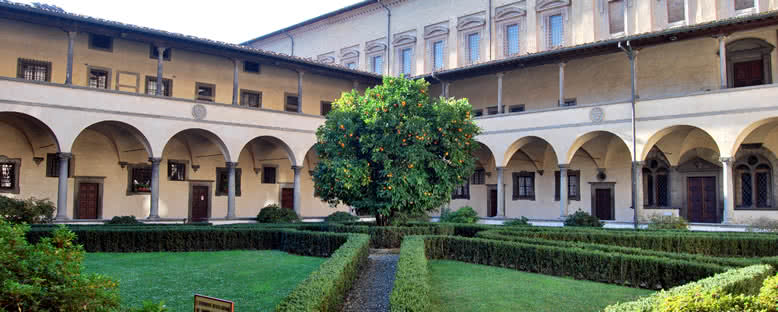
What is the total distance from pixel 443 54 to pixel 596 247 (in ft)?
68.0

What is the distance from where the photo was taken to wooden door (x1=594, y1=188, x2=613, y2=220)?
24938 mm

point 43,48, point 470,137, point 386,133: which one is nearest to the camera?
point 386,133

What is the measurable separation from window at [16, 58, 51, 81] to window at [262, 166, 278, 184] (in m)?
10.4

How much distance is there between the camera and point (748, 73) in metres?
20.9

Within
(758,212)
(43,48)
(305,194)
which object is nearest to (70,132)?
(43,48)

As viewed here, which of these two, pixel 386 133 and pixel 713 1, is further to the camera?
pixel 713 1

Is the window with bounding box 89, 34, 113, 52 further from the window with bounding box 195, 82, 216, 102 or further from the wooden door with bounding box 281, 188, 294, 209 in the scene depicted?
the wooden door with bounding box 281, 188, 294, 209

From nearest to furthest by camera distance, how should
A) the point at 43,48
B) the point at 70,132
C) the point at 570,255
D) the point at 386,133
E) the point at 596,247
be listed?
the point at 570,255
the point at 596,247
the point at 386,133
the point at 70,132
the point at 43,48

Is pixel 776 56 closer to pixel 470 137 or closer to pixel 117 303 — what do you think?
pixel 470 137

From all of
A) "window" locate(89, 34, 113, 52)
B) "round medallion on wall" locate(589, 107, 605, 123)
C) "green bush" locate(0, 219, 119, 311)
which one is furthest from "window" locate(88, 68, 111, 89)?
"green bush" locate(0, 219, 119, 311)

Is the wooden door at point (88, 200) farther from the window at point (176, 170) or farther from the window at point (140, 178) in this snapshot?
the window at point (176, 170)

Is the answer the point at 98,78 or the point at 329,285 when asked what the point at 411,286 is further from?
the point at 98,78

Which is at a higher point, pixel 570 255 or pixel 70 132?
pixel 70 132

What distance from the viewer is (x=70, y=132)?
18.2 meters
